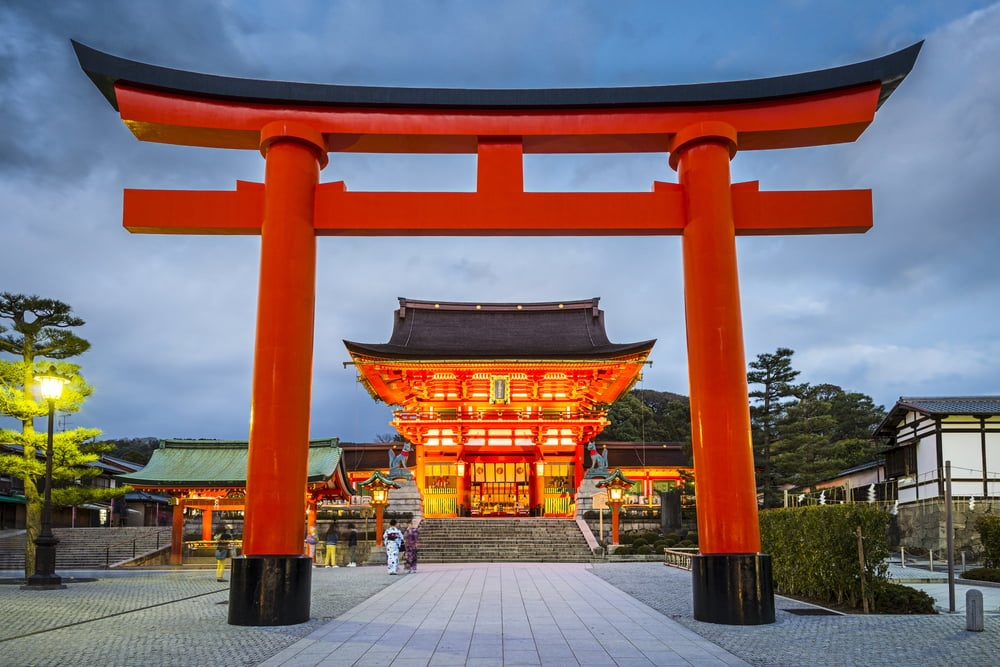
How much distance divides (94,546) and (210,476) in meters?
8.41

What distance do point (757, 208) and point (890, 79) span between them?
231 cm

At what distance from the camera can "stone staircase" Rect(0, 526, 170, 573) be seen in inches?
1101

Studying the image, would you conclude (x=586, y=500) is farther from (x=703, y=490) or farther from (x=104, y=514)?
(x=104, y=514)

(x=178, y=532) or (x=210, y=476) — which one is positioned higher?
(x=210, y=476)

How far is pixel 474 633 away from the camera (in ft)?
29.7

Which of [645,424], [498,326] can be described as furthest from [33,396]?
[645,424]

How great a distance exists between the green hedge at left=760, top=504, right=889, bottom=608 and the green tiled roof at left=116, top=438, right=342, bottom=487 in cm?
1513

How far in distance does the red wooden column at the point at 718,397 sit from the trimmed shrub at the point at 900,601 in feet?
9.85

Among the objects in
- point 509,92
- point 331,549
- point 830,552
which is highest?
point 509,92

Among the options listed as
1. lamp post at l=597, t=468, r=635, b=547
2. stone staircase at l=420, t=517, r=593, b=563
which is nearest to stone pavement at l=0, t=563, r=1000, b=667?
stone staircase at l=420, t=517, r=593, b=563

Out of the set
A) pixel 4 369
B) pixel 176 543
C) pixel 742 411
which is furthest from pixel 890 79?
pixel 176 543

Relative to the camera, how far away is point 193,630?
31.0 feet

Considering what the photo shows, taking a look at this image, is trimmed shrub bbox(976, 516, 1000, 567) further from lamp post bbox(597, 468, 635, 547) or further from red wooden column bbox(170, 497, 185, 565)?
red wooden column bbox(170, 497, 185, 565)

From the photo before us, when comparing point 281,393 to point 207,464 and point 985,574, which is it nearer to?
point 985,574
